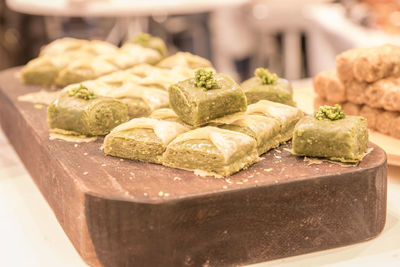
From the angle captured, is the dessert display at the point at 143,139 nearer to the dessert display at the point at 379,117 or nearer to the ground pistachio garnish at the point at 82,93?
the ground pistachio garnish at the point at 82,93

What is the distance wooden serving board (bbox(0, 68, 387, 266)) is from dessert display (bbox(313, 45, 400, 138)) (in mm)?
506

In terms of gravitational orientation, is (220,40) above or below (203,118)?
below

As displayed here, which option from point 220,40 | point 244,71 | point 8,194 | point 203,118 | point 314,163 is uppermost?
point 203,118

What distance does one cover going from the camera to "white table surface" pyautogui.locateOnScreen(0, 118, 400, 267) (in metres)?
1.55

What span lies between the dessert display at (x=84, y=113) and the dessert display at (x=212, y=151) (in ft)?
1.37

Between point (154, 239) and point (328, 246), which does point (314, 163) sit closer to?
point (328, 246)

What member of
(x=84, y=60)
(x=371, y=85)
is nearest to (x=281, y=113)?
(x=371, y=85)

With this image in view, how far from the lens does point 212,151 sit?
1588mm

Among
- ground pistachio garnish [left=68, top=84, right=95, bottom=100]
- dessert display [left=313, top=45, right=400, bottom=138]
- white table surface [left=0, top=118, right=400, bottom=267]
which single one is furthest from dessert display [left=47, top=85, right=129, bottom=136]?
dessert display [left=313, top=45, right=400, bottom=138]

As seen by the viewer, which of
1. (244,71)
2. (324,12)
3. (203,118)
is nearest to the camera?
(203,118)

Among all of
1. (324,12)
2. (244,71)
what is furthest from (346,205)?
(244,71)

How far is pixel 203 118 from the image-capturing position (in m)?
1.74

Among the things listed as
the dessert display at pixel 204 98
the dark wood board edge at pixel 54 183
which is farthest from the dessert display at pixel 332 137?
the dark wood board edge at pixel 54 183

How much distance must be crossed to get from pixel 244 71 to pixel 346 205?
5913mm
